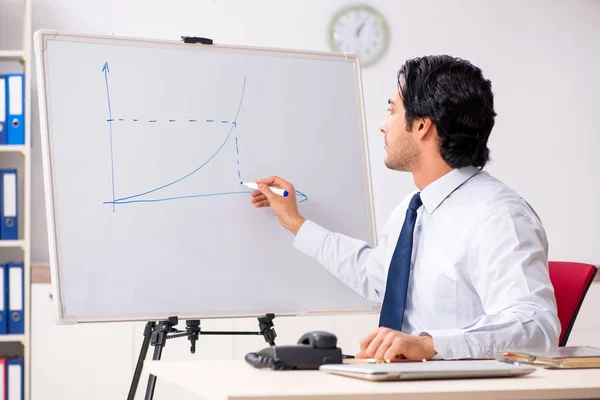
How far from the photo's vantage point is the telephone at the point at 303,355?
1106 millimetres

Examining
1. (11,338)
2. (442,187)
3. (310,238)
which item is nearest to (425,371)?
(442,187)

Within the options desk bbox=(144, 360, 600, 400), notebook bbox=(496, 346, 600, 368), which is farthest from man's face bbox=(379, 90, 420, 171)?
desk bbox=(144, 360, 600, 400)

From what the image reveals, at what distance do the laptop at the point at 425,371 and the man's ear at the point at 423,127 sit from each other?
85 cm

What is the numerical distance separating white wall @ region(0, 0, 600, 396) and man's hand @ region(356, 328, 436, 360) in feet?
7.32

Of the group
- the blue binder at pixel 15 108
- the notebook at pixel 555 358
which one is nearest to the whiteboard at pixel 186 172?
the notebook at pixel 555 358

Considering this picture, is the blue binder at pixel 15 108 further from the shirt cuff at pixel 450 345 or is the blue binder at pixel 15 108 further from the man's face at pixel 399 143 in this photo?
the shirt cuff at pixel 450 345

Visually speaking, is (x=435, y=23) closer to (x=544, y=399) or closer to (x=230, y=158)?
(x=230, y=158)

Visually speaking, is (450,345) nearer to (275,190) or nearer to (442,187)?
(442,187)

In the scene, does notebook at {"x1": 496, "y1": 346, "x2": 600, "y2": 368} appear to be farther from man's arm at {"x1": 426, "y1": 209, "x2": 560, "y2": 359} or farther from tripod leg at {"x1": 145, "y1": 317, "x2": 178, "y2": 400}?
tripod leg at {"x1": 145, "y1": 317, "x2": 178, "y2": 400}

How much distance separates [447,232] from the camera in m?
1.75

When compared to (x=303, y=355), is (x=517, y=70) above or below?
above

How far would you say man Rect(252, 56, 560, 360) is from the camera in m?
1.55

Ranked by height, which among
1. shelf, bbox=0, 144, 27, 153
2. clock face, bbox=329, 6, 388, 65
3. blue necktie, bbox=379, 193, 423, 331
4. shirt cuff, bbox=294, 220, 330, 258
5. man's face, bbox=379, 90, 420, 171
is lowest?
blue necktie, bbox=379, 193, 423, 331

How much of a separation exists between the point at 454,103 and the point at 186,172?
0.69 meters
